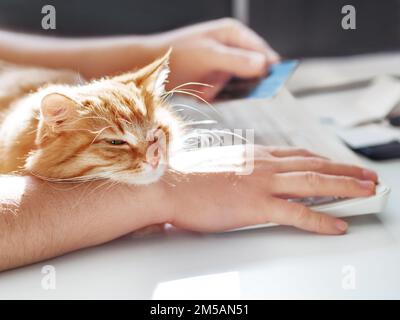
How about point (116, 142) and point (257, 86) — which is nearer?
point (116, 142)

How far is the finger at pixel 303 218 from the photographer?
2.39ft

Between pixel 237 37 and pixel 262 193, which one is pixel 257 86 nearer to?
pixel 237 37

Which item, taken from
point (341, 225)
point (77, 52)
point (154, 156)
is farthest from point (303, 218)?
point (77, 52)

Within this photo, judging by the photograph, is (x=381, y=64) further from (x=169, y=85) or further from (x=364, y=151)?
(x=169, y=85)

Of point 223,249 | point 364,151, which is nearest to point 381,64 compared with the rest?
point 364,151

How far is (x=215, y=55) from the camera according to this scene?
94 cm

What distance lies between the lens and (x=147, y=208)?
0.73m

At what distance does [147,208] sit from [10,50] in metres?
0.41

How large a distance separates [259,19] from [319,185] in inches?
21.0

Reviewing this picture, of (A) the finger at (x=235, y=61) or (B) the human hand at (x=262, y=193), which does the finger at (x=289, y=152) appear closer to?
(B) the human hand at (x=262, y=193)

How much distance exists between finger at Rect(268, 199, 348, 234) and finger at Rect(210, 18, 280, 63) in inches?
13.8

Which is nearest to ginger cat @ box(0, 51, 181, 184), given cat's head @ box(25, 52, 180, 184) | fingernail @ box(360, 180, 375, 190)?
cat's head @ box(25, 52, 180, 184)

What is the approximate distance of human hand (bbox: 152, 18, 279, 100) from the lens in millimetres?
941

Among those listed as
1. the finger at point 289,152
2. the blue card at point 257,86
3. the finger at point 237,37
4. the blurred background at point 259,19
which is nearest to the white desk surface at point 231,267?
the finger at point 289,152
